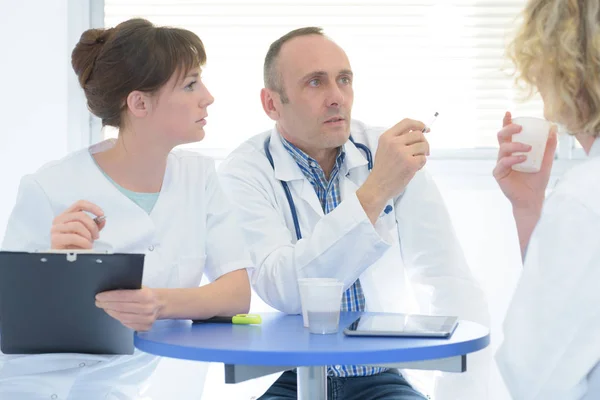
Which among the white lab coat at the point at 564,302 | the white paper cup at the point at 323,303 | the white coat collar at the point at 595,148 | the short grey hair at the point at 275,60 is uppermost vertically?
the short grey hair at the point at 275,60

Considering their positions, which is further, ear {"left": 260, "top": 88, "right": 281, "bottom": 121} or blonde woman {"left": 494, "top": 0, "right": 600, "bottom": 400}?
ear {"left": 260, "top": 88, "right": 281, "bottom": 121}

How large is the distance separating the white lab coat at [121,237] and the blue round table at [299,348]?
24 cm

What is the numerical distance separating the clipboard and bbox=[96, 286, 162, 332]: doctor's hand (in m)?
0.02

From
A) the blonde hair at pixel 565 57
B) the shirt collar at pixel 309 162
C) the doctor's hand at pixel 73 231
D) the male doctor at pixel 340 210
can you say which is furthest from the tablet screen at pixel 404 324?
the shirt collar at pixel 309 162

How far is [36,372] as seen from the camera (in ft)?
5.83

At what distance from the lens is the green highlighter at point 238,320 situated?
1725 millimetres

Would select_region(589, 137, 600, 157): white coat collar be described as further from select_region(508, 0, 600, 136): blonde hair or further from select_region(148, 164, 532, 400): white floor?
select_region(148, 164, 532, 400): white floor

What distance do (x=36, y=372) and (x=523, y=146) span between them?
1.21 meters

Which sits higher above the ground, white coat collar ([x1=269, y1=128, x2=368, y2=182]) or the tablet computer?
white coat collar ([x1=269, y1=128, x2=368, y2=182])

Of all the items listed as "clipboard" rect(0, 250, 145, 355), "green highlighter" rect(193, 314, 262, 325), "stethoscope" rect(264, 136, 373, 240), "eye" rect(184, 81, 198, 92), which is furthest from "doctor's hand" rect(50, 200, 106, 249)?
"stethoscope" rect(264, 136, 373, 240)

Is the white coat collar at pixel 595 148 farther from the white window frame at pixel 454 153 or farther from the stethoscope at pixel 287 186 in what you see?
the white window frame at pixel 454 153

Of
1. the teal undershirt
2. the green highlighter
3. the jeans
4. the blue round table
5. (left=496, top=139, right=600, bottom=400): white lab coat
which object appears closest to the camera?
(left=496, top=139, right=600, bottom=400): white lab coat

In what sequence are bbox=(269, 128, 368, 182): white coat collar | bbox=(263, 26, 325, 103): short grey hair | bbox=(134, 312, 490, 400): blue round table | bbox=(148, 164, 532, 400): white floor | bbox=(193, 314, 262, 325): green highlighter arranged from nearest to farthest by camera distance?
bbox=(134, 312, 490, 400): blue round table → bbox=(193, 314, 262, 325): green highlighter → bbox=(269, 128, 368, 182): white coat collar → bbox=(263, 26, 325, 103): short grey hair → bbox=(148, 164, 532, 400): white floor

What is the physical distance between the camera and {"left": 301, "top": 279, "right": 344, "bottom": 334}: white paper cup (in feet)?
5.02
